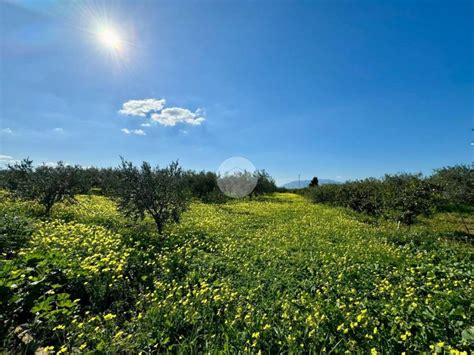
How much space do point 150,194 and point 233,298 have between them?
6397 millimetres

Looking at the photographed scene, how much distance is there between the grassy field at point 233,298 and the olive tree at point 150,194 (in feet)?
6.34

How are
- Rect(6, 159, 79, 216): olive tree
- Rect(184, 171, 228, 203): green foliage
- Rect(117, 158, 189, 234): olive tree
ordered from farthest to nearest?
Rect(184, 171, 228, 203): green foliage < Rect(6, 159, 79, 216): olive tree < Rect(117, 158, 189, 234): olive tree

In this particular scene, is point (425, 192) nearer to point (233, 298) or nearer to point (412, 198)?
point (412, 198)

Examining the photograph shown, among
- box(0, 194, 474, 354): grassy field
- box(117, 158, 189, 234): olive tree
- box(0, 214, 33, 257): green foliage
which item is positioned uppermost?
box(117, 158, 189, 234): olive tree

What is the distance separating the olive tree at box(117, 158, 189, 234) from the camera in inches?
361

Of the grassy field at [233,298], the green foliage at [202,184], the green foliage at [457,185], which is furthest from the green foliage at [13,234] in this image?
the green foliage at [202,184]

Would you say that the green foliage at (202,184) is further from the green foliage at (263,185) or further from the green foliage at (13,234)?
the green foliage at (13,234)

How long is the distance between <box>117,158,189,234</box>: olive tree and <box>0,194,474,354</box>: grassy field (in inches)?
76.1

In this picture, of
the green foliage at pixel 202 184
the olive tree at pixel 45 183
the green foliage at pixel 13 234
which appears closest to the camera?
the green foliage at pixel 13 234

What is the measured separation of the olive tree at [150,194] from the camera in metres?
9.16

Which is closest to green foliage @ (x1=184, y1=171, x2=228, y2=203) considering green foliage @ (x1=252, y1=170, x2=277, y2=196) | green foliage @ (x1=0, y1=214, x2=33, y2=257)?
green foliage @ (x1=252, y1=170, x2=277, y2=196)

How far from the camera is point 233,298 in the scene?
13.4 feet

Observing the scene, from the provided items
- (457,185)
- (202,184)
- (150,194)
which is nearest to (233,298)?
(150,194)

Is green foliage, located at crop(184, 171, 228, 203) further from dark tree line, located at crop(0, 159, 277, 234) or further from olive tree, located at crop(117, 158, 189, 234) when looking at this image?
olive tree, located at crop(117, 158, 189, 234)
